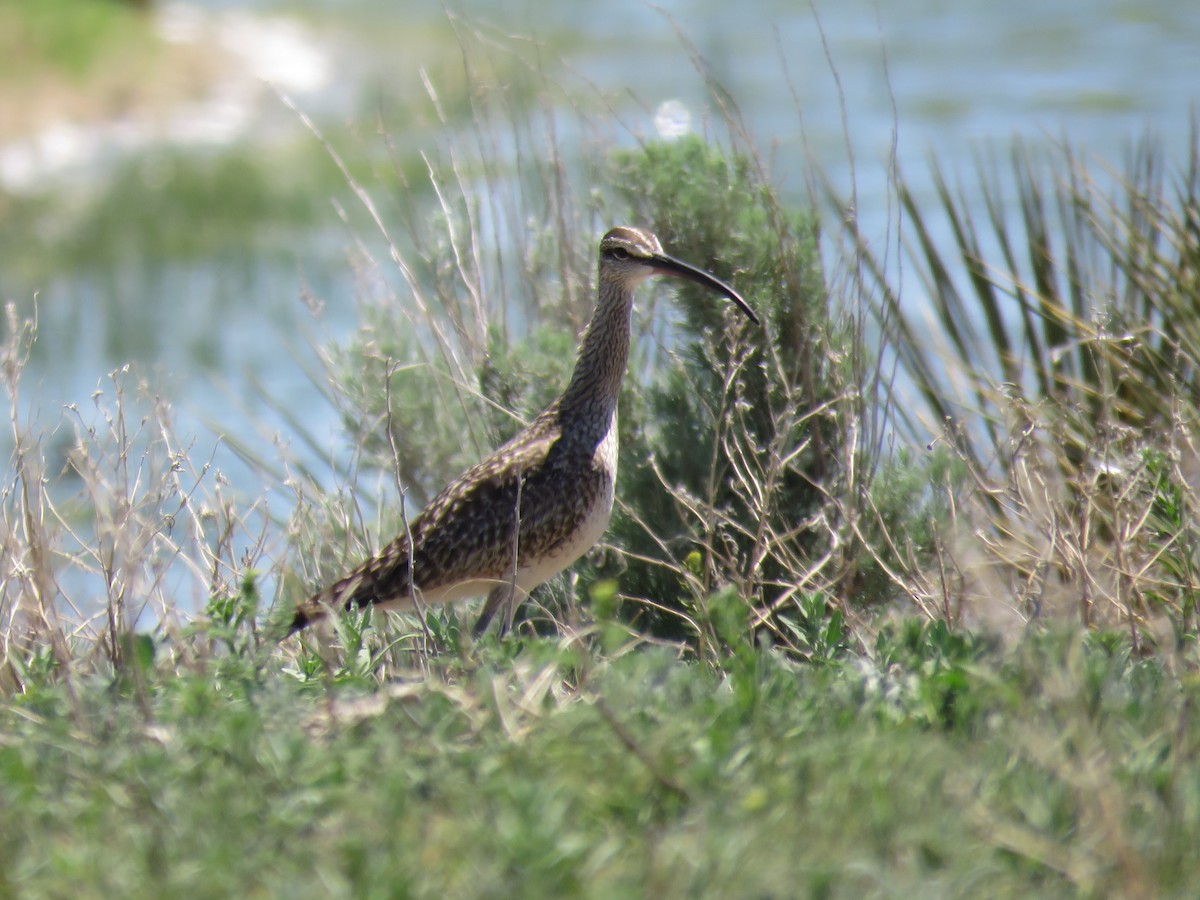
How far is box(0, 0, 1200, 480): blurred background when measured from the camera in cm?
1579

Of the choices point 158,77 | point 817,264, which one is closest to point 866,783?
point 817,264

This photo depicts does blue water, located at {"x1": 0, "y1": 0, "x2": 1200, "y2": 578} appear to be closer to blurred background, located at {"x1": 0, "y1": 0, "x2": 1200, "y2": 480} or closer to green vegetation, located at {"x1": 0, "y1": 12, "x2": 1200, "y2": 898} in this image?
blurred background, located at {"x1": 0, "y1": 0, "x2": 1200, "y2": 480}

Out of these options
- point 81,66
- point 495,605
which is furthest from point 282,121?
point 495,605

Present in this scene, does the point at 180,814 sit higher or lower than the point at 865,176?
higher

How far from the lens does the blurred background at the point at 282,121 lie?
1579cm

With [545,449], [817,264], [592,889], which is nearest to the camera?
[592,889]

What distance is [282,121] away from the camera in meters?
19.1

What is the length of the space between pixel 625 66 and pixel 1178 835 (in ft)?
61.3

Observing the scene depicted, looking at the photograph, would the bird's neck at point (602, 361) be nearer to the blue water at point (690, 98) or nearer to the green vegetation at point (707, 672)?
the green vegetation at point (707, 672)

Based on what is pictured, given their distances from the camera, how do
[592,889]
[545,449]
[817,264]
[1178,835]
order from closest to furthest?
[592,889], [1178,835], [545,449], [817,264]

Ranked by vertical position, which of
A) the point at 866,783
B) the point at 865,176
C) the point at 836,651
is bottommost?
the point at 865,176

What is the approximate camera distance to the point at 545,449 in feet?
16.0

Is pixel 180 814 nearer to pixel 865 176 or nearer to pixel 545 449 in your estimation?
pixel 545 449

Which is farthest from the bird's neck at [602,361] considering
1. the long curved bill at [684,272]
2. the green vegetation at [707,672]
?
the green vegetation at [707,672]
